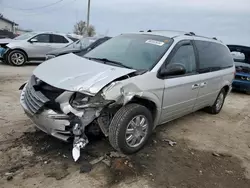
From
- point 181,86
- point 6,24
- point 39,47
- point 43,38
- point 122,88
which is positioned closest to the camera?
point 122,88

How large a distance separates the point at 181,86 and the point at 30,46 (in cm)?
906

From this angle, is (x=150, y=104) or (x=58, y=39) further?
(x=58, y=39)

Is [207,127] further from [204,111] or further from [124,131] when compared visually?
[124,131]

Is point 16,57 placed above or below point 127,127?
below

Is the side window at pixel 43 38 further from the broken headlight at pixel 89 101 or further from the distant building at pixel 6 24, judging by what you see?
the distant building at pixel 6 24

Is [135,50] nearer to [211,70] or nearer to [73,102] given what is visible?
[73,102]

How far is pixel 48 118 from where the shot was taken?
10.1ft

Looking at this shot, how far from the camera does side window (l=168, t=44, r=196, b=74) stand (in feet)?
13.2

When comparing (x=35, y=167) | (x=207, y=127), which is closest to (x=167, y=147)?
(x=207, y=127)

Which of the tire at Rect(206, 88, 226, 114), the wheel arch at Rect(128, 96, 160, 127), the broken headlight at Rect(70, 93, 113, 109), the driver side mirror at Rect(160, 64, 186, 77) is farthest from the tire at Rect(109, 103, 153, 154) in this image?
the tire at Rect(206, 88, 226, 114)

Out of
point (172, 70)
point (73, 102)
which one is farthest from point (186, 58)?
point (73, 102)

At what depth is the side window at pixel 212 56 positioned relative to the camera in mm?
4648

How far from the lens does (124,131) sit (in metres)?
3.22

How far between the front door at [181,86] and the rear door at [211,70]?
0.24 meters
